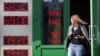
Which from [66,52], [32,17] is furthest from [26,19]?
[66,52]

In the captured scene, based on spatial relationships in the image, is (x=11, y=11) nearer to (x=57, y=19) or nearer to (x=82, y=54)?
(x=57, y=19)

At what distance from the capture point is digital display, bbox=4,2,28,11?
10641 mm

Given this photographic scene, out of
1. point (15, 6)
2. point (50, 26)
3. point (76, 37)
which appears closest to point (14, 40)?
point (15, 6)

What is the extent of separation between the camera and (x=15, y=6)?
35.0ft

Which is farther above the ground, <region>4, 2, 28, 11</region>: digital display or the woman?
<region>4, 2, 28, 11</region>: digital display

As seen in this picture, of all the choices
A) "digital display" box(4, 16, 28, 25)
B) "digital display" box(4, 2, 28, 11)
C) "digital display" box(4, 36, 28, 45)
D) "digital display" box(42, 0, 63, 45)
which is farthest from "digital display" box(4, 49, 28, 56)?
"digital display" box(4, 2, 28, 11)

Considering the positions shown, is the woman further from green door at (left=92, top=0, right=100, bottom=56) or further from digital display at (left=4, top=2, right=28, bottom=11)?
digital display at (left=4, top=2, right=28, bottom=11)

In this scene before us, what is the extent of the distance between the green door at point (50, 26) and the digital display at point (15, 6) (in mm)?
251

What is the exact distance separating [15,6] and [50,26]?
99cm

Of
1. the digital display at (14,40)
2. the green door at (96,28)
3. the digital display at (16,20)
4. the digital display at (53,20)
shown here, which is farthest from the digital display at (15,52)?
the green door at (96,28)

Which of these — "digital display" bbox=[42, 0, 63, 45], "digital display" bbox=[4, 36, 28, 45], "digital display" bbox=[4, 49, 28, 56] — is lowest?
"digital display" bbox=[4, 49, 28, 56]

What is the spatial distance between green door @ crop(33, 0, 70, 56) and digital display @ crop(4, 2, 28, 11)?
0.25m

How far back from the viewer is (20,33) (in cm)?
1063

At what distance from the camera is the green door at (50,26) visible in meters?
10.6
